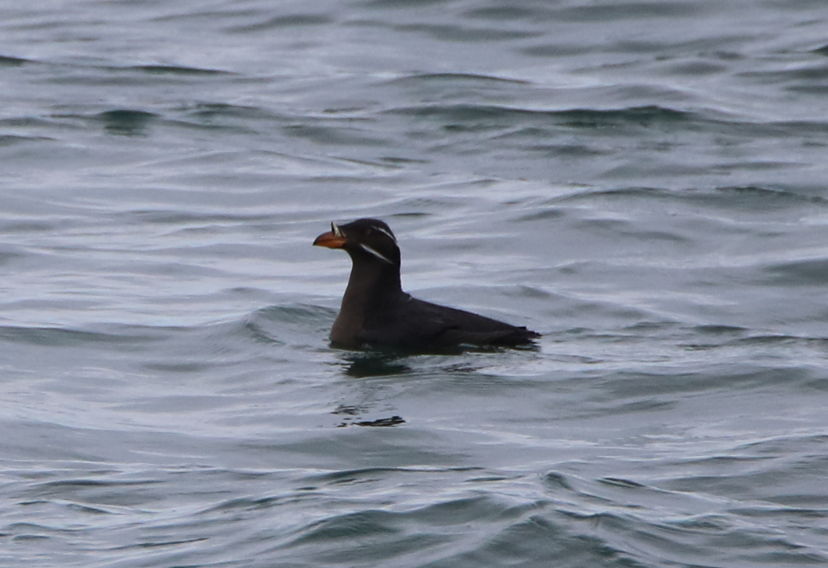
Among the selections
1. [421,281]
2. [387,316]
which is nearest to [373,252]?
[387,316]

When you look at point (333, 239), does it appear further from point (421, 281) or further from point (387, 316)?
point (421, 281)

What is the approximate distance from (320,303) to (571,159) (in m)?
6.88

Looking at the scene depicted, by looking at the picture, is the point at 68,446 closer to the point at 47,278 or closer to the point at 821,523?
the point at 821,523

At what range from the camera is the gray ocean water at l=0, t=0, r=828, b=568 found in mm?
6570

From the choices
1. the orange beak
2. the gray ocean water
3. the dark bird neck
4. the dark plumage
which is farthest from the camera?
the dark bird neck

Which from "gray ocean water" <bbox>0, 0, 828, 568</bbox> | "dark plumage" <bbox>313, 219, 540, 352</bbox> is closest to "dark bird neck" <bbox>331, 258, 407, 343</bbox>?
"dark plumage" <bbox>313, 219, 540, 352</bbox>

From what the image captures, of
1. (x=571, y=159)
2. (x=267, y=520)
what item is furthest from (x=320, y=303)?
(x=571, y=159)

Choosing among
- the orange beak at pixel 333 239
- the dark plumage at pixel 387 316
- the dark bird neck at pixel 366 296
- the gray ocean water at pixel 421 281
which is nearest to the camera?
the gray ocean water at pixel 421 281

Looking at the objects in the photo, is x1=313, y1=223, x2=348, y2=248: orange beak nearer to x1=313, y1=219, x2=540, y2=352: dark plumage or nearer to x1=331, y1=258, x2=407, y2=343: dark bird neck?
x1=313, y1=219, x2=540, y2=352: dark plumage

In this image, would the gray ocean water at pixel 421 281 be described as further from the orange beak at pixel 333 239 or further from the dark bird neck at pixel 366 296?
the orange beak at pixel 333 239

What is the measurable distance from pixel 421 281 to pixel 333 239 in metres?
2.70

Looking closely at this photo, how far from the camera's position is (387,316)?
1035 centimetres

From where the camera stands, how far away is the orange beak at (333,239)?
10.3 m

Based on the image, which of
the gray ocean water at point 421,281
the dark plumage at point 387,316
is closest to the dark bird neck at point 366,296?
the dark plumage at point 387,316
